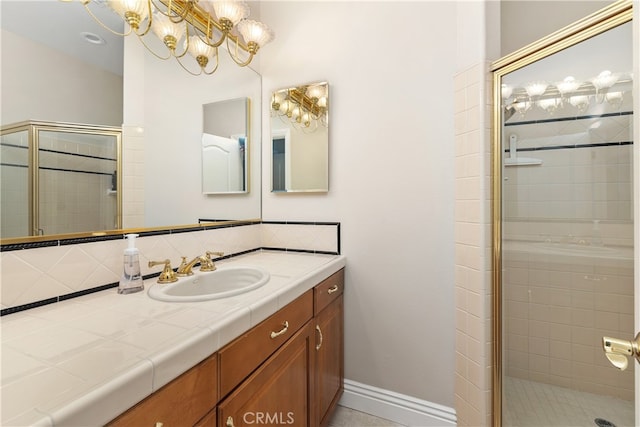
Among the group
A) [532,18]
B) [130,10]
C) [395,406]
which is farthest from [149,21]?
[395,406]

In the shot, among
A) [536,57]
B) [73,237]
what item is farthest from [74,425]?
[536,57]

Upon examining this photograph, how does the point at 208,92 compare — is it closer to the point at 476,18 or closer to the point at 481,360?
the point at 476,18

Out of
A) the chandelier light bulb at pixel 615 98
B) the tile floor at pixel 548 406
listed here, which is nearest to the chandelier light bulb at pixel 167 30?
the chandelier light bulb at pixel 615 98

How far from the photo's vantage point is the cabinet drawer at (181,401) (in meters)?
0.51

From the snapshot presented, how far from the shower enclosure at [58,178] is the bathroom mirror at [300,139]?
2.91 ft

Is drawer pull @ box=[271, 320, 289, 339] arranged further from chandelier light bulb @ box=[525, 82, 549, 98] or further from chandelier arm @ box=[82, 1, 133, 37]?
chandelier light bulb @ box=[525, 82, 549, 98]

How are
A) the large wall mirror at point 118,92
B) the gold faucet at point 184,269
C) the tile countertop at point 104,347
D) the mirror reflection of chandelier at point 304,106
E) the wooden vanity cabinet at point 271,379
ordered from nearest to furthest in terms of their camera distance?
the tile countertop at point 104,347
the wooden vanity cabinet at point 271,379
the large wall mirror at point 118,92
the gold faucet at point 184,269
the mirror reflection of chandelier at point 304,106

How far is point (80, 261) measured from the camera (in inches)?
36.6

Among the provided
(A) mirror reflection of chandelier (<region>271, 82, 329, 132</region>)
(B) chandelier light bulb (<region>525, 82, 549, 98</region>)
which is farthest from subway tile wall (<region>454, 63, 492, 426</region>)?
(A) mirror reflection of chandelier (<region>271, 82, 329, 132</region>)

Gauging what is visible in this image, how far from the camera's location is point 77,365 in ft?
1.72

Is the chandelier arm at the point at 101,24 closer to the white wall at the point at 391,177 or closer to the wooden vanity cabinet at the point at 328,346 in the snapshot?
the white wall at the point at 391,177

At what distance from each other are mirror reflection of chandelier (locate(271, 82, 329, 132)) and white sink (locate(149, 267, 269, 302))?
0.92 meters

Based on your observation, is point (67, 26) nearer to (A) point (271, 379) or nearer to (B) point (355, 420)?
(A) point (271, 379)

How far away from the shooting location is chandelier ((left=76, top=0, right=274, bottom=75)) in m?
1.04
